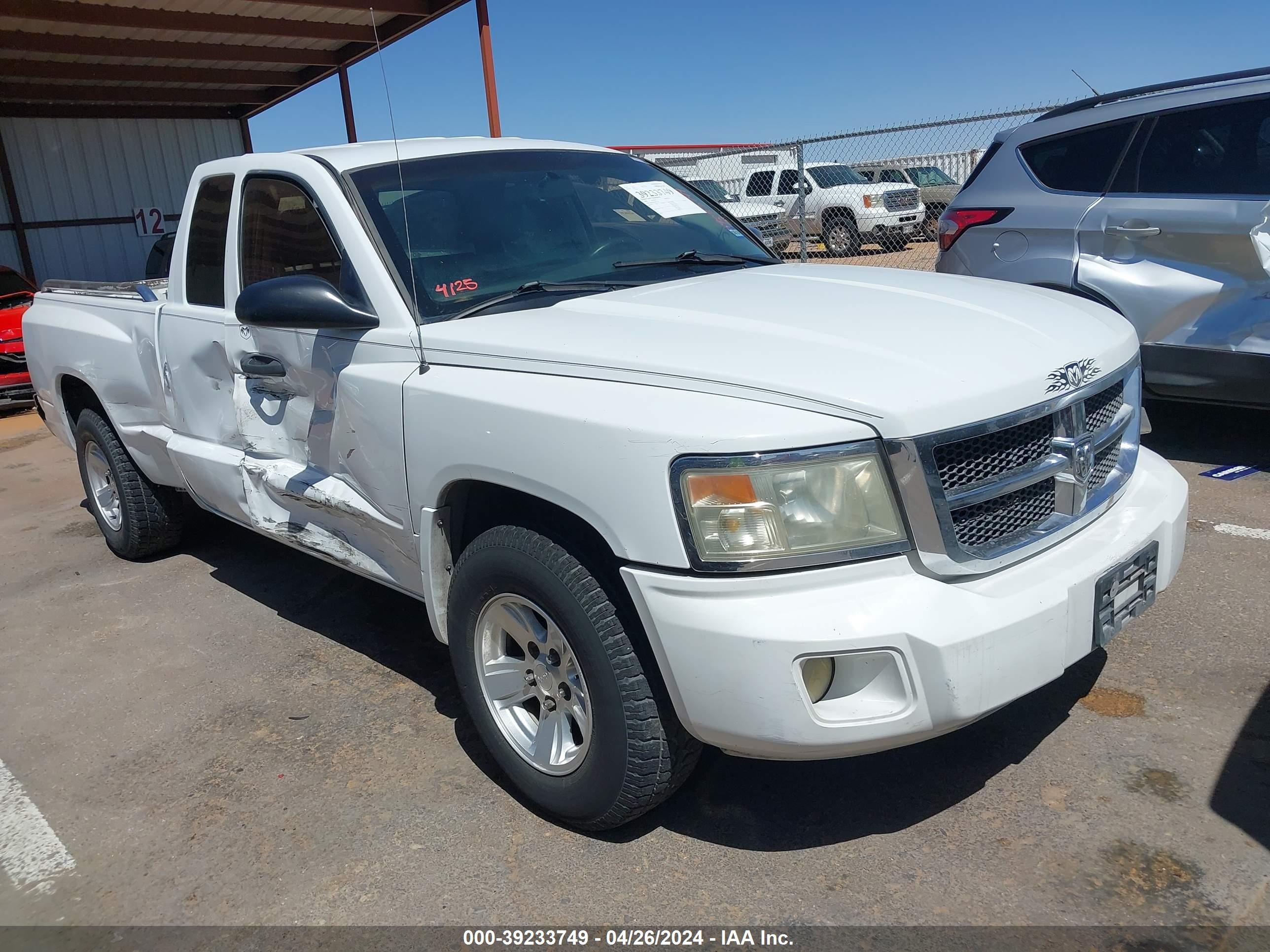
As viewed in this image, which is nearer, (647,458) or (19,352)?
(647,458)

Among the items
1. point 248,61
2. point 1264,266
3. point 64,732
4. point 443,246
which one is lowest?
point 64,732

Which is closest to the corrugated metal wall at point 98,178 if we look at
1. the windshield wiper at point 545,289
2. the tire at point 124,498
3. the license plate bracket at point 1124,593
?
the tire at point 124,498

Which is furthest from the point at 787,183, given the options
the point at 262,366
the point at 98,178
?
the point at 262,366

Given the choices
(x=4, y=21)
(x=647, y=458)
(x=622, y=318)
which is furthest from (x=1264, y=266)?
(x=4, y=21)

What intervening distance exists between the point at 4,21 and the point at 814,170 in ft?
38.1

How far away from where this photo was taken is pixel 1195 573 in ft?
13.0

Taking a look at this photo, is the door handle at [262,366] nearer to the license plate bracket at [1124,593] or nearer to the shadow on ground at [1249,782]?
the license plate bracket at [1124,593]

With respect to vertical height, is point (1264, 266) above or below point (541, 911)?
above

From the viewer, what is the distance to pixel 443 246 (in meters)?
3.22

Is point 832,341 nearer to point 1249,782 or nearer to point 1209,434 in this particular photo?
point 1249,782

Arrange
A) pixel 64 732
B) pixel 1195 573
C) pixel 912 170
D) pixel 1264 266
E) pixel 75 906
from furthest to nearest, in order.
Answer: pixel 912 170 → pixel 1264 266 → pixel 1195 573 → pixel 64 732 → pixel 75 906

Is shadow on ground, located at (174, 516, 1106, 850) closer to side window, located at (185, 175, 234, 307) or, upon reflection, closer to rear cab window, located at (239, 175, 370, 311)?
rear cab window, located at (239, 175, 370, 311)

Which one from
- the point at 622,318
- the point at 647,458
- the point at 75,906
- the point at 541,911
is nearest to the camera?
the point at 647,458

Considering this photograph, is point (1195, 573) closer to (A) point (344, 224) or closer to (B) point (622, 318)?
(B) point (622, 318)
